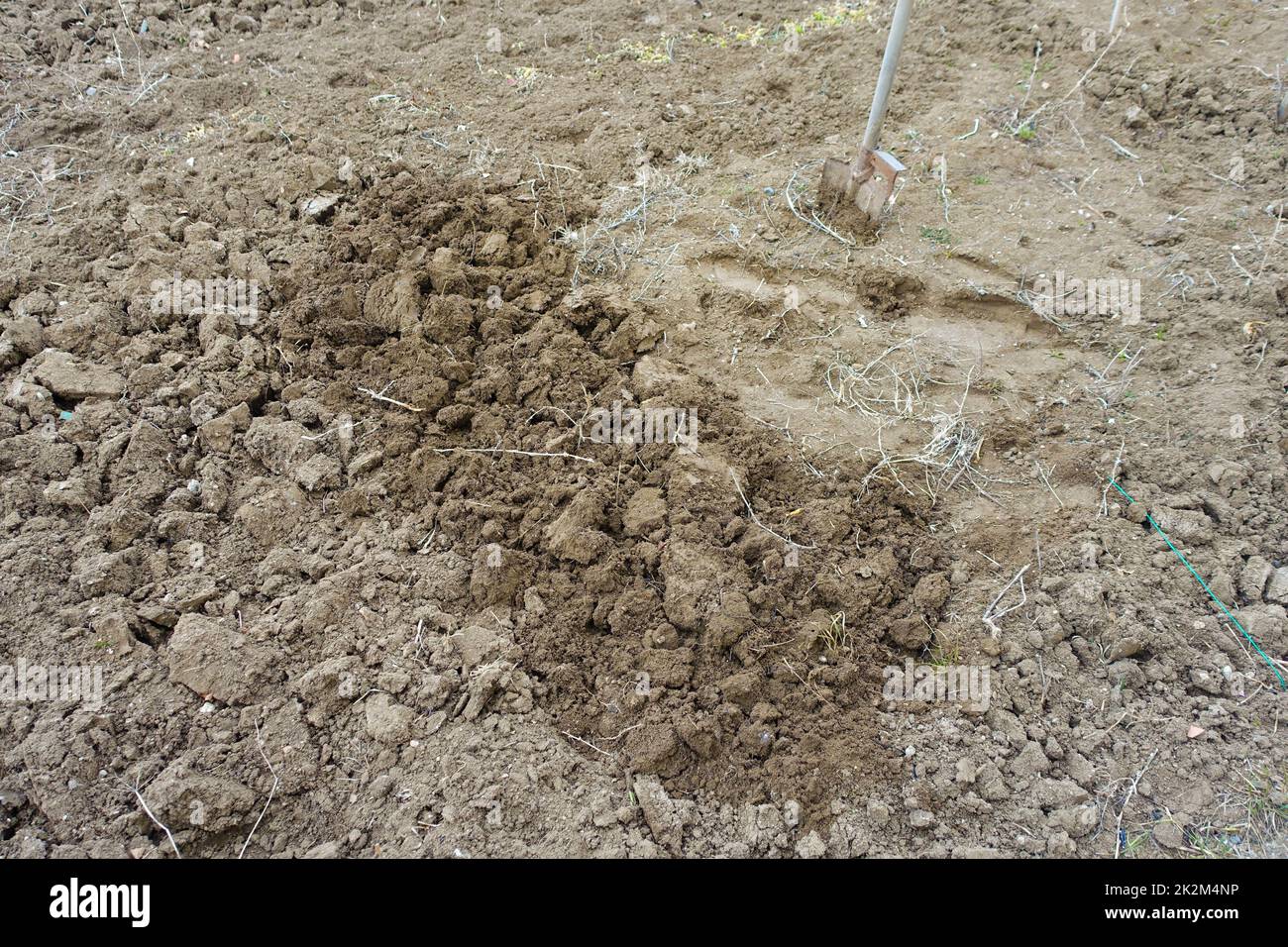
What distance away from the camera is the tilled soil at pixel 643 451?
2240 mm

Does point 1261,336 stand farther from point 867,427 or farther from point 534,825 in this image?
point 534,825

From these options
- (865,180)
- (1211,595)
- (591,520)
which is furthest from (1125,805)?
(865,180)

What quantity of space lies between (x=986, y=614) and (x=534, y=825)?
1.56m

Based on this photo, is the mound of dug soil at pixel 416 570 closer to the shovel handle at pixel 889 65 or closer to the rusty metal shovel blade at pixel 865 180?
the rusty metal shovel blade at pixel 865 180

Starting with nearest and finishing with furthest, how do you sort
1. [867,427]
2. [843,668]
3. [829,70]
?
[843,668] < [867,427] < [829,70]

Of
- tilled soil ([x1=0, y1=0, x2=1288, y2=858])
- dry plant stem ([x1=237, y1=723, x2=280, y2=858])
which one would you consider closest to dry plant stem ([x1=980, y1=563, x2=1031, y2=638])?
tilled soil ([x1=0, y1=0, x2=1288, y2=858])

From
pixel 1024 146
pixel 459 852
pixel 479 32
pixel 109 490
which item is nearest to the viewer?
pixel 459 852

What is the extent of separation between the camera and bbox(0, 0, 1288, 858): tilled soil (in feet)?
7.35

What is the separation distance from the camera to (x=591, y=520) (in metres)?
2.75

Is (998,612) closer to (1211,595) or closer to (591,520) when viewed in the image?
(1211,595)

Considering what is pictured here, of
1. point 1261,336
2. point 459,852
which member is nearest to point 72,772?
point 459,852

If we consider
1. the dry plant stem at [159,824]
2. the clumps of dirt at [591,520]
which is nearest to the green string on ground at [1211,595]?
the clumps of dirt at [591,520]

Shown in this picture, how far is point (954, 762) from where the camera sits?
2.29 m

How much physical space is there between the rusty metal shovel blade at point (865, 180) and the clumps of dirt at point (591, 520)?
121 centimetres
